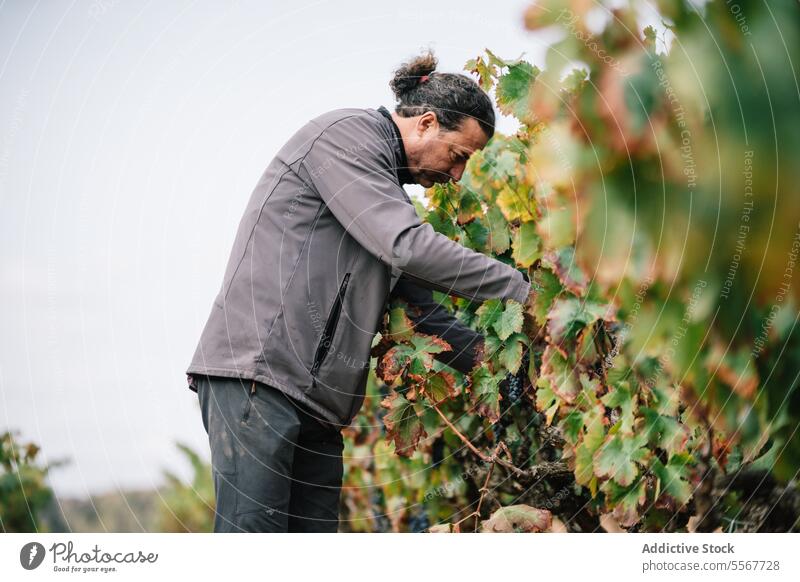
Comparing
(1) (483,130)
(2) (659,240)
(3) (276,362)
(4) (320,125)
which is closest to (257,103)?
(4) (320,125)

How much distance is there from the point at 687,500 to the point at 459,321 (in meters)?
0.90

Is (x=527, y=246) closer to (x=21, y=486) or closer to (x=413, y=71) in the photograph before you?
(x=413, y=71)

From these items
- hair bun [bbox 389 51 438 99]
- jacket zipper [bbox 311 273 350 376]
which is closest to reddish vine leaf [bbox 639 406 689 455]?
jacket zipper [bbox 311 273 350 376]

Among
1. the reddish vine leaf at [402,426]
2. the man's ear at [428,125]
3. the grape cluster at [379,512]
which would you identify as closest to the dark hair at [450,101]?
the man's ear at [428,125]

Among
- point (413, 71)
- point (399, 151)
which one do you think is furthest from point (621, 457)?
point (413, 71)

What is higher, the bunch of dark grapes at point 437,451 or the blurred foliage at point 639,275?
Answer: the blurred foliage at point 639,275

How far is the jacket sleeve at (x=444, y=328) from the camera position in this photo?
2.66 meters

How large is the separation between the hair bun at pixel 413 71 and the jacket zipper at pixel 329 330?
74 cm

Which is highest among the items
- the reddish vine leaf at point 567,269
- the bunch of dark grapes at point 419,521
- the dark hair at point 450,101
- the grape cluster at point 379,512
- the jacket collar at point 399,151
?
the dark hair at point 450,101

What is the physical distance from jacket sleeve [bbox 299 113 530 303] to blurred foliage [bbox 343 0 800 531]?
202mm

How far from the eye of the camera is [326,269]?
2262 mm

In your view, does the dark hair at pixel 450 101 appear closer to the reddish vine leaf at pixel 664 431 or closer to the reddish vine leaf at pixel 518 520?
the reddish vine leaf at pixel 664 431
